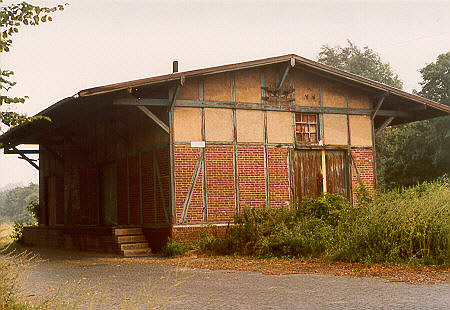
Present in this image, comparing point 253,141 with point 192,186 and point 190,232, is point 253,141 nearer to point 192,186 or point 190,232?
point 192,186

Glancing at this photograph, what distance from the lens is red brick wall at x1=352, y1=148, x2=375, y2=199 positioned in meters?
18.0

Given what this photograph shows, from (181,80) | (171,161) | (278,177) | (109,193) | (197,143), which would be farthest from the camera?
(109,193)

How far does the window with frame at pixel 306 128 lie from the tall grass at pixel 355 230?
346 cm

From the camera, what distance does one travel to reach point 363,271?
9.83 metres

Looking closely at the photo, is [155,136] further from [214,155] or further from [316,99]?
[316,99]

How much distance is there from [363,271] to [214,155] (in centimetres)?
699

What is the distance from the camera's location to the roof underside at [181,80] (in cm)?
1438

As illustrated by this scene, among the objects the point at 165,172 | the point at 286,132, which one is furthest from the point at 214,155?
the point at 286,132

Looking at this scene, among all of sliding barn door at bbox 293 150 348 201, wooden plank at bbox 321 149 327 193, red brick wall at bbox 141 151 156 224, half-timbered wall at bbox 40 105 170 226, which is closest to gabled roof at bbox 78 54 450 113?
half-timbered wall at bbox 40 105 170 226

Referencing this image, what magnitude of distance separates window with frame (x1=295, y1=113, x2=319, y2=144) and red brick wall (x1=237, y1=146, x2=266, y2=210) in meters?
1.52

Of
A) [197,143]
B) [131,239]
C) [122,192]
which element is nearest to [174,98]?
[197,143]

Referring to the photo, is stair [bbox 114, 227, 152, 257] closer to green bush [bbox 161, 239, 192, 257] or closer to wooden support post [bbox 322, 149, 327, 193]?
green bush [bbox 161, 239, 192, 257]

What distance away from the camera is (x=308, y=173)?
17.4m

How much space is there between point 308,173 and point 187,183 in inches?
163
